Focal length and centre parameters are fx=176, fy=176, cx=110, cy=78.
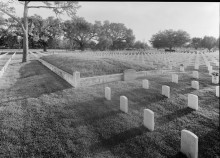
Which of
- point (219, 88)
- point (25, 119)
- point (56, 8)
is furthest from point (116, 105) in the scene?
point (56, 8)

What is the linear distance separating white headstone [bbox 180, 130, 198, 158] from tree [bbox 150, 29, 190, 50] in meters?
61.1

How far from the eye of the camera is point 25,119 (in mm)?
4777

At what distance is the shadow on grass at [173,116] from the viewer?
5.38 metres

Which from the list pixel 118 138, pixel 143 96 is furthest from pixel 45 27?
pixel 118 138

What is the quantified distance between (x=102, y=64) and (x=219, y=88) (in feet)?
22.1

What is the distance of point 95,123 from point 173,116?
2605mm

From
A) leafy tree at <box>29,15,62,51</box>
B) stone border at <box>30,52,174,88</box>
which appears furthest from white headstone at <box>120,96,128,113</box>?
leafy tree at <box>29,15,62,51</box>

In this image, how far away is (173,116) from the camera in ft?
18.8

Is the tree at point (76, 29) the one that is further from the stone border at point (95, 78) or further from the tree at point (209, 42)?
the tree at point (209, 42)

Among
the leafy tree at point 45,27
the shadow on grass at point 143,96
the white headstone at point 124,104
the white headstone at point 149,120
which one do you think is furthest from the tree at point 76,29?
the white headstone at point 149,120

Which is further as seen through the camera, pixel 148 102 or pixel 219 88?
pixel 219 88

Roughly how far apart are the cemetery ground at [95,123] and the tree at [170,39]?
57111 millimetres

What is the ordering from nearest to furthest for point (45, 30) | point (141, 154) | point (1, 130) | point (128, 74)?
point (141, 154) → point (1, 130) → point (128, 74) → point (45, 30)

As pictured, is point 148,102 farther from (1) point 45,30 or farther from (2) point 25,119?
(1) point 45,30
